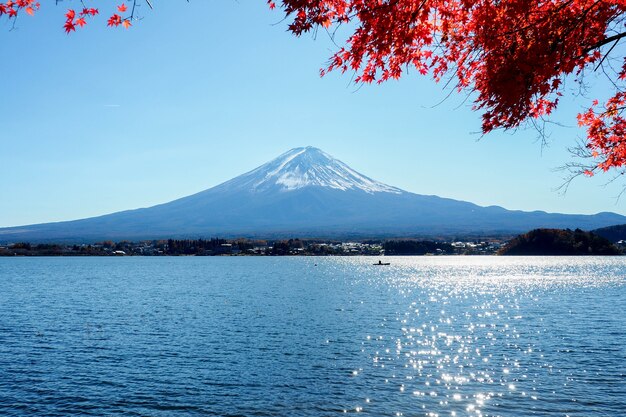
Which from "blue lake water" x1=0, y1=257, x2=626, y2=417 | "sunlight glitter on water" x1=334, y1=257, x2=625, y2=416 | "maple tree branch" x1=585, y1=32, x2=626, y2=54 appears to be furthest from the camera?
"sunlight glitter on water" x1=334, y1=257, x2=625, y2=416

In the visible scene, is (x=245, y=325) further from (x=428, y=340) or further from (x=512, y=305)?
(x=512, y=305)

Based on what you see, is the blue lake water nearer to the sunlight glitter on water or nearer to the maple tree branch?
the sunlight glitter on water

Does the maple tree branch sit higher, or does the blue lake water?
the maple tree branch

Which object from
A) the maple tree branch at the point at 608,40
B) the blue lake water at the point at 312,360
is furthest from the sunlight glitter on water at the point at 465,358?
the maple tree branch at the point at 608,40

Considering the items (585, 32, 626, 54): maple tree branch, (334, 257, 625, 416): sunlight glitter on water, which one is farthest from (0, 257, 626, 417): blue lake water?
(585, 32, 626, 54): maple tree branch

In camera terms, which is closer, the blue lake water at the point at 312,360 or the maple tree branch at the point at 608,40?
the maple tree branch at the point at 608,40

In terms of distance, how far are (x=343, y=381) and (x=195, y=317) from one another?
25.1 metres

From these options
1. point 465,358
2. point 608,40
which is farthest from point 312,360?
point 608,40

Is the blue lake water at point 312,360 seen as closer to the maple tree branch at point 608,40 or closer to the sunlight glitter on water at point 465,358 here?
A: the sunlight glitter on water at point 465,358

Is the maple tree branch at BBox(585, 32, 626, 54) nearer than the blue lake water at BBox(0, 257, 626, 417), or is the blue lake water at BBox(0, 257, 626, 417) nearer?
the maple tree branch at BBox(585, 32, 626, 54)

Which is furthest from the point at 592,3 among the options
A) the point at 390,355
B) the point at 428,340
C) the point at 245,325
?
the point at 245,325

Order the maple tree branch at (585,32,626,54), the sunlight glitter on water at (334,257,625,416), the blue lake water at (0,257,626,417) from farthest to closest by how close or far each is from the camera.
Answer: the sunlight glitter on water at (334,257,625,416)
the blue lake water at (0,257,626,417)
the maple tree branch at (585,32,626,54)

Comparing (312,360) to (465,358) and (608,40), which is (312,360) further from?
(608,40)

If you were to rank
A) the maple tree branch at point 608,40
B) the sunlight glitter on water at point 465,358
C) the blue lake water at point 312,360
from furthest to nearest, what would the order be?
1. the sunlight glitter on water at point 465,358
2. the blue lake water at point 312,360
3. the maple tree branch at point 608,40
